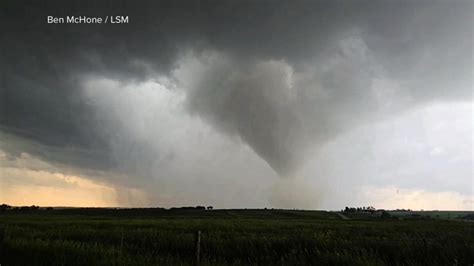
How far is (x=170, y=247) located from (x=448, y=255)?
13513 millimetres

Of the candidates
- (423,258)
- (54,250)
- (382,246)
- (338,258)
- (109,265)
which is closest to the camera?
(109,265)

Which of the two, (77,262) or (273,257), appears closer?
(77,262)

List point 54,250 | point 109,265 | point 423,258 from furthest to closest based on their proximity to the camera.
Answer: point 54,250 → point 423,258 → point 109,265

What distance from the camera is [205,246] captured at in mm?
19297

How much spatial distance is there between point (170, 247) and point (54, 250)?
669 cm

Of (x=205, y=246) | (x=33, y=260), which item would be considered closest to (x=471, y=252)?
(x=205, y=246)

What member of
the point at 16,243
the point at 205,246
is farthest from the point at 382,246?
the point at 16,243

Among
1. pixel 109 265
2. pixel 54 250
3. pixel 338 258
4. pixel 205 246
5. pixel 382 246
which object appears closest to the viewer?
pixel 109 265

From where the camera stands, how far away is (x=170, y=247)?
20.4 meters

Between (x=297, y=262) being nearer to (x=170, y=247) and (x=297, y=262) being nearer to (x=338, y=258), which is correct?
(x=338, y=258)

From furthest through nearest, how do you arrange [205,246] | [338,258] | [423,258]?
[205,246], [423,258], [338,258]

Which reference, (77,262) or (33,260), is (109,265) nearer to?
(77,262)

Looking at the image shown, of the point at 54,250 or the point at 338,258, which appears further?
the point at 54,250

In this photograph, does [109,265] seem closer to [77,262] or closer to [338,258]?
[77,262]
